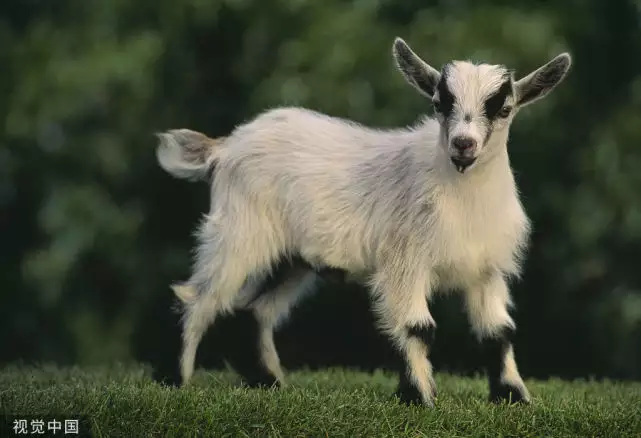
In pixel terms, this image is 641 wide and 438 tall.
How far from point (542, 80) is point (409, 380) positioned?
5.94ft

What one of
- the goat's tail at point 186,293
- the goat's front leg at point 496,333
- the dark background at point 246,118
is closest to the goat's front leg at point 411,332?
the goat's front leg at point 496,333

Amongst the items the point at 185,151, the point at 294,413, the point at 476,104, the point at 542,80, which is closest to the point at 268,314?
the point at 185,151

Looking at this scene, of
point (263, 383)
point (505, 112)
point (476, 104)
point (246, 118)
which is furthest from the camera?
point (246, 118)

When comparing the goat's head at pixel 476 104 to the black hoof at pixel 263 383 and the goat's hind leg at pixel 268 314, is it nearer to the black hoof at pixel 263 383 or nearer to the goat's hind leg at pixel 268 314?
the goat's hind leg at pixel 268 314

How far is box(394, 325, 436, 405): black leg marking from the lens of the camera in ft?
21.4

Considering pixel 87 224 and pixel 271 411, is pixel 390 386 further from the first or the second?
pixel 87 224

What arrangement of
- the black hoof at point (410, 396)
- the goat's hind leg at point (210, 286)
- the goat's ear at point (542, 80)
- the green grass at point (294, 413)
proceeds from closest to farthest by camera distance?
1. the green grass at point (294, 413)
2. the black hoof at point (410, 396)
3. the goat's ear at point (542, 80)
4. the goat's hind leg at point (210, 286)

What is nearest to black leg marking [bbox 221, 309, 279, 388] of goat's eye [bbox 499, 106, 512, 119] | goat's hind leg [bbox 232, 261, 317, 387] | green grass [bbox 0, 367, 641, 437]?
goat's hind leg [bbox 232, 261, 317, 387]

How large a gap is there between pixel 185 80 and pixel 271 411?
21.3 feet

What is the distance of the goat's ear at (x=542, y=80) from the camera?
6648 mm

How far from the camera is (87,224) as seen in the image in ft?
36.8

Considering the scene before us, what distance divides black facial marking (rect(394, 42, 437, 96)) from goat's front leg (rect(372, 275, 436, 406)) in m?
1.08

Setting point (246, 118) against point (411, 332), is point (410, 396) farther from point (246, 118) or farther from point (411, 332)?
point (246, 118)

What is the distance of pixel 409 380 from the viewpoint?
657 centimetres
